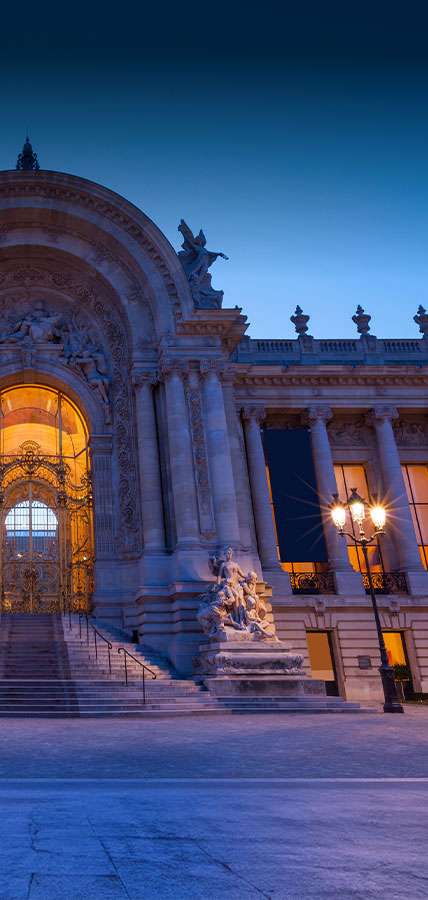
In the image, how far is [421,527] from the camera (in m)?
25.2

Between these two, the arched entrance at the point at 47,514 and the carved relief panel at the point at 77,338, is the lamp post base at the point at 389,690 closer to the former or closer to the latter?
the carved relief panel at the point at 77,338

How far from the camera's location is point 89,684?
47.2 ft

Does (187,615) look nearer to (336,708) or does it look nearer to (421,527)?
(336,708)

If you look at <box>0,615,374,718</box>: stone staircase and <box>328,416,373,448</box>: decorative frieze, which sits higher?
<box>328,416,373,448</box>: decorative frieze

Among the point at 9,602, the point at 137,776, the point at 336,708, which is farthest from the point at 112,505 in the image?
the point at 137,776

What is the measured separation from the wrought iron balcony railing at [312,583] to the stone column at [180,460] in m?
5.23

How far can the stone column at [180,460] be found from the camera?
759 inches

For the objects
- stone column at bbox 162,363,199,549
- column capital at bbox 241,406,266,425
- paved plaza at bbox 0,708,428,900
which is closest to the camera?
paved plaza at bbox 0,708,428,900

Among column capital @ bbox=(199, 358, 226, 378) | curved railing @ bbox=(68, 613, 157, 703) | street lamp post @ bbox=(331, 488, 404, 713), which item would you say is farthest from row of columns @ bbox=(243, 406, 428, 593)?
street lamp post @ bbox=(331, 488, 404, 713)

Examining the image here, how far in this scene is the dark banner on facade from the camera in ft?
76.5

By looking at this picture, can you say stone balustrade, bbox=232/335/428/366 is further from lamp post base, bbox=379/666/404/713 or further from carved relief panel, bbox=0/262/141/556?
lamp post base, bbox=379/666/404/713

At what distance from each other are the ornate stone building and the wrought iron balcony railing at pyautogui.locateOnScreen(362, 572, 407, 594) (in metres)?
0.08

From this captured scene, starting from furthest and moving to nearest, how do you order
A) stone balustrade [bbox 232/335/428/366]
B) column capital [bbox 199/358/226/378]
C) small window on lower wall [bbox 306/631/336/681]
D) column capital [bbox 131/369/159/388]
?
stone balustrade [bbox 232/335/428/366] < small window on lower wall [bbox 306/631/336/681] < column capital [bbox 131/369/159/388] < column capital [bbox 199/358/226/378]

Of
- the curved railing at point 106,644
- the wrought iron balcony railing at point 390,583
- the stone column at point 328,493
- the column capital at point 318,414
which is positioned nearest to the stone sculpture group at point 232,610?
the curved railing at point 106,644
